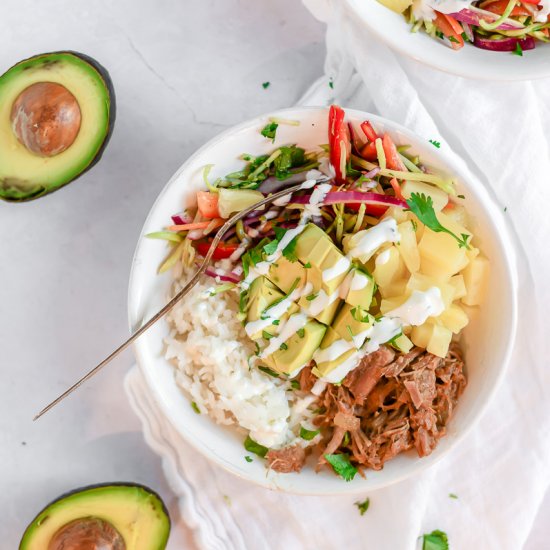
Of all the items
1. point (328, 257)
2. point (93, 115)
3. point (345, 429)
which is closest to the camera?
point (328, 257)

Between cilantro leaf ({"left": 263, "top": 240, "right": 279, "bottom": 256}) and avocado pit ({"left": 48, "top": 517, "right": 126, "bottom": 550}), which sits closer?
cilantro leaf ({"left": 263, "top": 240, "right": 279, "bottom": 256})

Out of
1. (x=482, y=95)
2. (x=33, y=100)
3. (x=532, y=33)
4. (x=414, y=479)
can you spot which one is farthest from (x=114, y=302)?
(x=532, y=33)

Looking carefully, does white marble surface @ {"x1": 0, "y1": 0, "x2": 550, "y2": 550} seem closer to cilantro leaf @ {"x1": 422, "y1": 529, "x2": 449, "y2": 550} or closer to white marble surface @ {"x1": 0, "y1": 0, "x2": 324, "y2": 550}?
white marble surface @ {"x1": 0, "y1": 0, "x2": 324, "y2": 550}

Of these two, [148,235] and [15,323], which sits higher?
[148,235]

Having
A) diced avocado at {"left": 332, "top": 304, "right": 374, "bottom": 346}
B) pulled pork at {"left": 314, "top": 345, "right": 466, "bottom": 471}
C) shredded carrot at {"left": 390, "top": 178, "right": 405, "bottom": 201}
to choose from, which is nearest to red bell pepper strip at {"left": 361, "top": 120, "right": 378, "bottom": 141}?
shredded carrot at {"left": 390, "top": 178, "right": 405, "bottom": 201}

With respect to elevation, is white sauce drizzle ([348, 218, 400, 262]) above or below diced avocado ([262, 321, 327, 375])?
above

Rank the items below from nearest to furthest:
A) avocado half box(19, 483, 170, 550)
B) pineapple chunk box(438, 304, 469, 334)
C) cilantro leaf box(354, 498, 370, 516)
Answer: pineapple chunk box(438, 304, 469, 334), avocado half box(19, 483, 170, 550), cilantro leaf box(354, 498, 370, 516)

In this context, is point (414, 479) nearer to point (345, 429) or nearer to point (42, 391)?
point (345, 429)

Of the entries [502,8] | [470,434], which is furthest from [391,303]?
[502,8]
